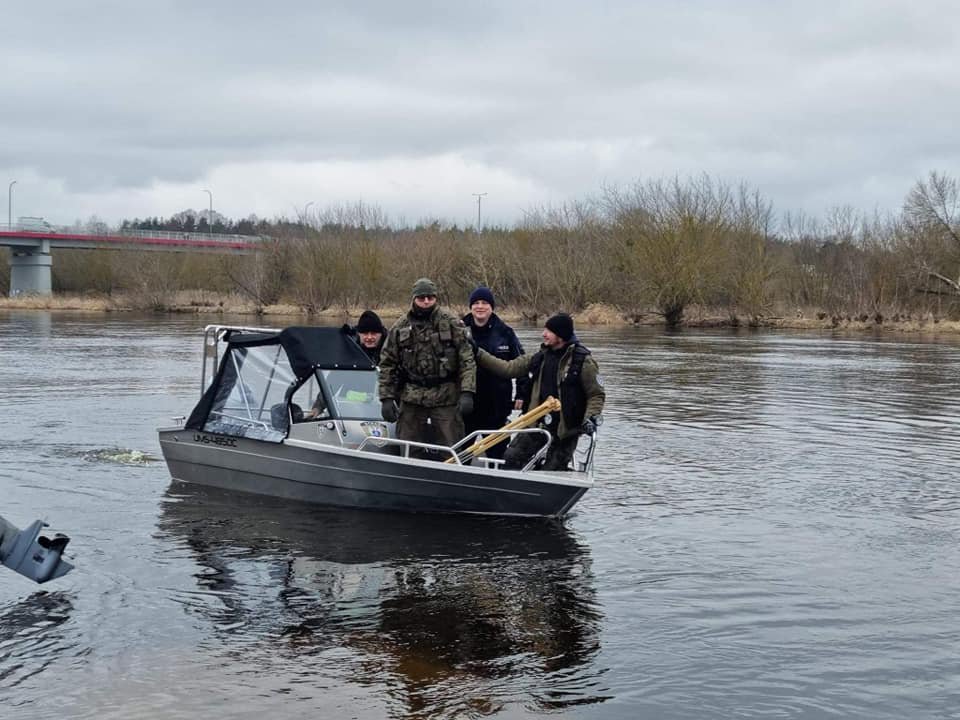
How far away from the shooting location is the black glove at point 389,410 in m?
10.4

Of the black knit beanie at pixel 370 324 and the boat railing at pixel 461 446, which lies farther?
the black knit beanie at pixel 370 324

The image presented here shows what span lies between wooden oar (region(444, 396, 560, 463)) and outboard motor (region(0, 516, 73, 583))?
375cm

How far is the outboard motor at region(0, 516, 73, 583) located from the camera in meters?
7.48

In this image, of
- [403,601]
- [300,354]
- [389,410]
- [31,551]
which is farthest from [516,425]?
[31,551]

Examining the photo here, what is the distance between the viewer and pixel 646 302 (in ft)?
189

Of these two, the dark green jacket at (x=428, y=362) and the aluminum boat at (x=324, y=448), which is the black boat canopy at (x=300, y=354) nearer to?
the aluminum boat at (x=324, y=448)

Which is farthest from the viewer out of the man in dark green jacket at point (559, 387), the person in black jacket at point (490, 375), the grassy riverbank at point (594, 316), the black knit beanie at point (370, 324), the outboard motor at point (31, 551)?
the grassy riverbank at point (594, 316)

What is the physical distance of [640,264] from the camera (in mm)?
57125

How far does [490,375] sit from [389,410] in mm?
1000

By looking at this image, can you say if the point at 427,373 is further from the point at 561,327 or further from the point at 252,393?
the point at 252,393

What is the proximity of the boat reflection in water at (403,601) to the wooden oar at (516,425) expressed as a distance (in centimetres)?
67

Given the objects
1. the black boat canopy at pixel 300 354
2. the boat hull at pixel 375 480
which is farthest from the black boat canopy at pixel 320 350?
the boat hull at pixel 375 480

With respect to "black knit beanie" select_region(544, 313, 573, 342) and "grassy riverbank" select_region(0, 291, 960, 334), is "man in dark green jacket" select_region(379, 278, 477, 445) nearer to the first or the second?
"black knit beanie" select_region(544, 313, 573, 342)

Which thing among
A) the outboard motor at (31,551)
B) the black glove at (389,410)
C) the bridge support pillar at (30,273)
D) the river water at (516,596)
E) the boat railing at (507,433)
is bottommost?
the river water at (516,596)
